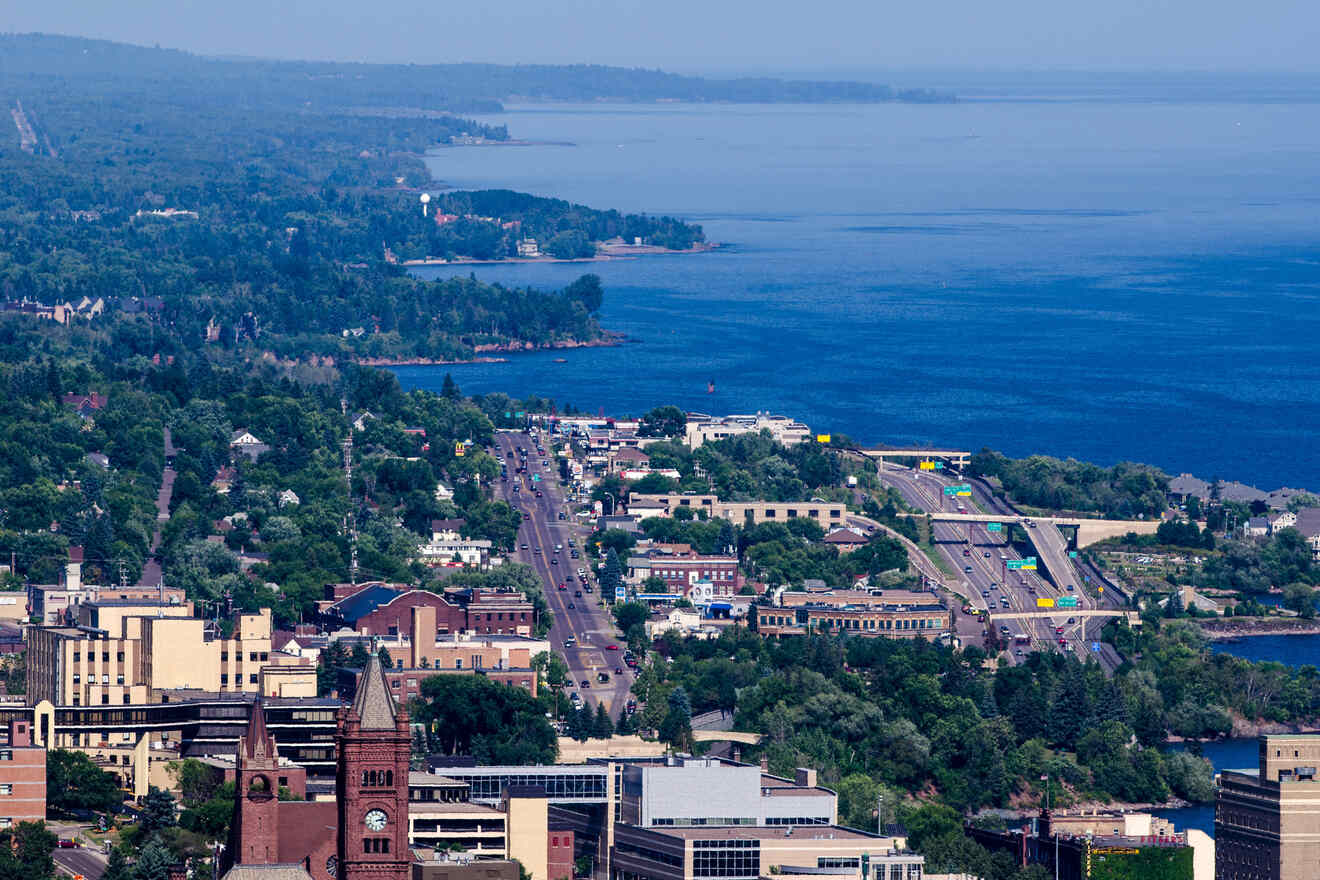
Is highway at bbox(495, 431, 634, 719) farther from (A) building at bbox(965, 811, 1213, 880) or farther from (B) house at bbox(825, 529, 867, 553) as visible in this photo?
(A) building at bbox(965, 811, 1213, 880)

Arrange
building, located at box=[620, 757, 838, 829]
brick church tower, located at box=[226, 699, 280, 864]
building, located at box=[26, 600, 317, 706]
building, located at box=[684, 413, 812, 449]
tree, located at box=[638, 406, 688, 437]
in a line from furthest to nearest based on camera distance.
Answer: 1. tree, located at box=[638, 406, 688, 437]
2. building, located at box=[684, 413, 812, 449]
3. building, located at box=[26, 600, 317, 706]
4. building, located at box=[620, 757, 838, 829]
5. brick church tower, located at box=[226, 699, 280, 864]

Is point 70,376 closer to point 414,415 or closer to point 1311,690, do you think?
point 414,415

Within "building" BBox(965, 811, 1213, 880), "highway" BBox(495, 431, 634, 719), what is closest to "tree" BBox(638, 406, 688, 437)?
"highway" BBox(495, 431, 634, 719)

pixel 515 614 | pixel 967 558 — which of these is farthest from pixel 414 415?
pixel 515 614

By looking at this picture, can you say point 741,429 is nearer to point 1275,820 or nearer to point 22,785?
point 1275,820

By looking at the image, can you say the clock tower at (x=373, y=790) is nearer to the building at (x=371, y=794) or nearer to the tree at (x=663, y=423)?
the building at (x=371, y=794)

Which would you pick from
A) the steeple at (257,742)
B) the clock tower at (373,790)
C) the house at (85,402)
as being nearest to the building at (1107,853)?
the steeple at (257,742)
